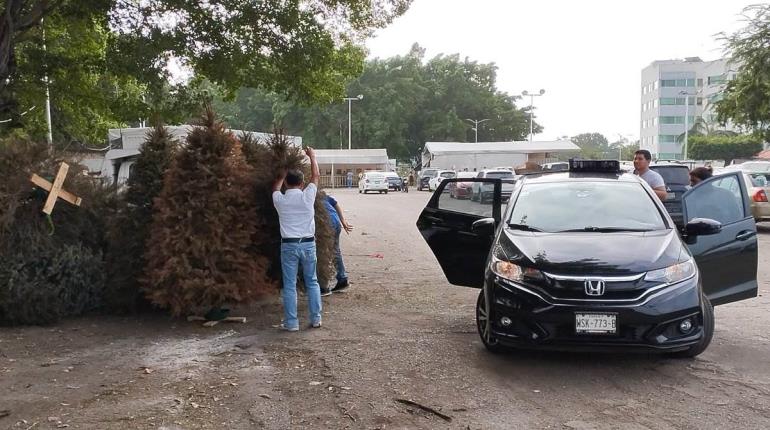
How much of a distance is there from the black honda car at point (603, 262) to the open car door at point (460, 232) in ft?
0.05

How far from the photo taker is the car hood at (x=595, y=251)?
5.43m

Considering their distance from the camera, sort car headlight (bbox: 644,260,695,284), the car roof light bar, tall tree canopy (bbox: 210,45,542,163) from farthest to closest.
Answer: tall tree canopy (bbox: 210,45,542,163)
the car roof light bar
car headlight (bbox: 644,260,695,284)

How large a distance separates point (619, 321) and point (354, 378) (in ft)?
6.78

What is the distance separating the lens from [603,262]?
17.9 feet

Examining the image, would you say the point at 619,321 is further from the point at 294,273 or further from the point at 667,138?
the point at 667,138

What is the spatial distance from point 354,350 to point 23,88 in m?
9.65

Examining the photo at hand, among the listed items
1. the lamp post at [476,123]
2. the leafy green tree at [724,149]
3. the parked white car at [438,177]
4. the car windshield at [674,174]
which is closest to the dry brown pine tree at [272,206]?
the car windshield at [674,174]

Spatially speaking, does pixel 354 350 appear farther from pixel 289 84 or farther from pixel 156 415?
pixel 289 84

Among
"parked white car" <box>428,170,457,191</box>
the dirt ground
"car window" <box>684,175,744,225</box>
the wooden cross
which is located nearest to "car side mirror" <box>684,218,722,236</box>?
"car window" <box>684,175,744,225</box>

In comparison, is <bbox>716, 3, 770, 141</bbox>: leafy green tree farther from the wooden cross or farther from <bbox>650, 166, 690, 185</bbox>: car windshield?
the wooden cross

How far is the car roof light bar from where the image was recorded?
24.2ft

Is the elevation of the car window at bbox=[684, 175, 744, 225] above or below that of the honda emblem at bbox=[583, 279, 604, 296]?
above

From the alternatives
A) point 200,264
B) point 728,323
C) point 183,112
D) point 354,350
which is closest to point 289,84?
point 183,112

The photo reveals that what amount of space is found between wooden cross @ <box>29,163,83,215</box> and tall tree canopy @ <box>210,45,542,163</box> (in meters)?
63.4
